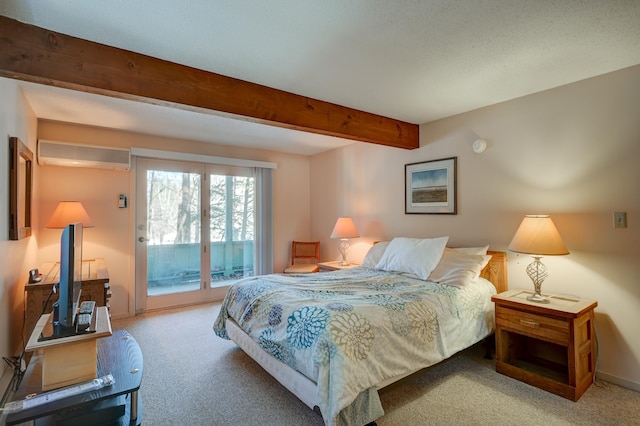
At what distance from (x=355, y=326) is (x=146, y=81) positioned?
2050 millimetres

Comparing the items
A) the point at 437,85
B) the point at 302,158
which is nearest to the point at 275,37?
the point at 437,85

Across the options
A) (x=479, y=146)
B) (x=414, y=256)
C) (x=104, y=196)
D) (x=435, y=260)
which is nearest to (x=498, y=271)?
(x=435, y=260)

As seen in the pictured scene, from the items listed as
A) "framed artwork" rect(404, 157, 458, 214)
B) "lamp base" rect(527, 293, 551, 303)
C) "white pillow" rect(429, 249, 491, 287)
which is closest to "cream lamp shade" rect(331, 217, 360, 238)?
"framed artwork" rect(404, 157, 458, 214)

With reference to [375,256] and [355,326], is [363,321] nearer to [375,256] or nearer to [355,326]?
[355,326]

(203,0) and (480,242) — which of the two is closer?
(203,0)

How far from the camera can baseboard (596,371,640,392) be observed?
2.28 meters

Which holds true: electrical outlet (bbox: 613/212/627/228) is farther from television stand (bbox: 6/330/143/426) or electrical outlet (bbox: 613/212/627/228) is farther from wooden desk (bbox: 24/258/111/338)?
wooden desk (bbox: 24/258/111/338)

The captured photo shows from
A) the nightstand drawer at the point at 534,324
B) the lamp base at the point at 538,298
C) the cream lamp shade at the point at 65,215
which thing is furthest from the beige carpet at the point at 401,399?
the cream lamp shade at the point at 65,215

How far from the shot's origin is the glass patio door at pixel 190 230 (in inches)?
165

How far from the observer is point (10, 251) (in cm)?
236

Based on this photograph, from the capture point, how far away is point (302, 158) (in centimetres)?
552

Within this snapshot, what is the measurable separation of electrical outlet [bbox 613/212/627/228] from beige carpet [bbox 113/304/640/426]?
119 centimetres

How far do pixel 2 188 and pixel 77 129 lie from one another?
6.16 ft

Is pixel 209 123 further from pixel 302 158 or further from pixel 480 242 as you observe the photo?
pixel 480 242
